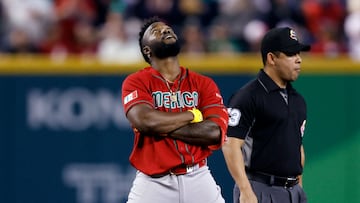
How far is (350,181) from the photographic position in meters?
10.2

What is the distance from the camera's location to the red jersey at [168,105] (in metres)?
6.26

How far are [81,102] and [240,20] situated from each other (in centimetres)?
326

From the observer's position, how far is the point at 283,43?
699 cm

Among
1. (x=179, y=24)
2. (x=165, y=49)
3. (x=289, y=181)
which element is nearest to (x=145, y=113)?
(x=165, y=49)

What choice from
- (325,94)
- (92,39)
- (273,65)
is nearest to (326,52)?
(325,94)

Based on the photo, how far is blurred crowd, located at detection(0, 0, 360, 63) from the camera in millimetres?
12672

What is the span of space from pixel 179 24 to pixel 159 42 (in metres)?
6.87

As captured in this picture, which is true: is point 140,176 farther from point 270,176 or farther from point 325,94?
point 325,94

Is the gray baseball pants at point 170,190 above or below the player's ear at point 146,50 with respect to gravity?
below

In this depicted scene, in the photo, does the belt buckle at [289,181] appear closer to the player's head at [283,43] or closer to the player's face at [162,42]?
the player's head at [283,43]

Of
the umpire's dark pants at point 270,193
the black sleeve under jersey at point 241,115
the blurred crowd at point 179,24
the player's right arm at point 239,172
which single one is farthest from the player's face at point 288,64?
the blurred crowd at point 179,24

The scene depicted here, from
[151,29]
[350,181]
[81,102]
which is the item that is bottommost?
[350,181]

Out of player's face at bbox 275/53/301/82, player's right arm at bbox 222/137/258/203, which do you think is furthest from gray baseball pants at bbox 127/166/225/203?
player's face at bbox 275/53/301/82

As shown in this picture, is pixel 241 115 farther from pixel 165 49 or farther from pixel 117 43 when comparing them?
pixel 117 43
